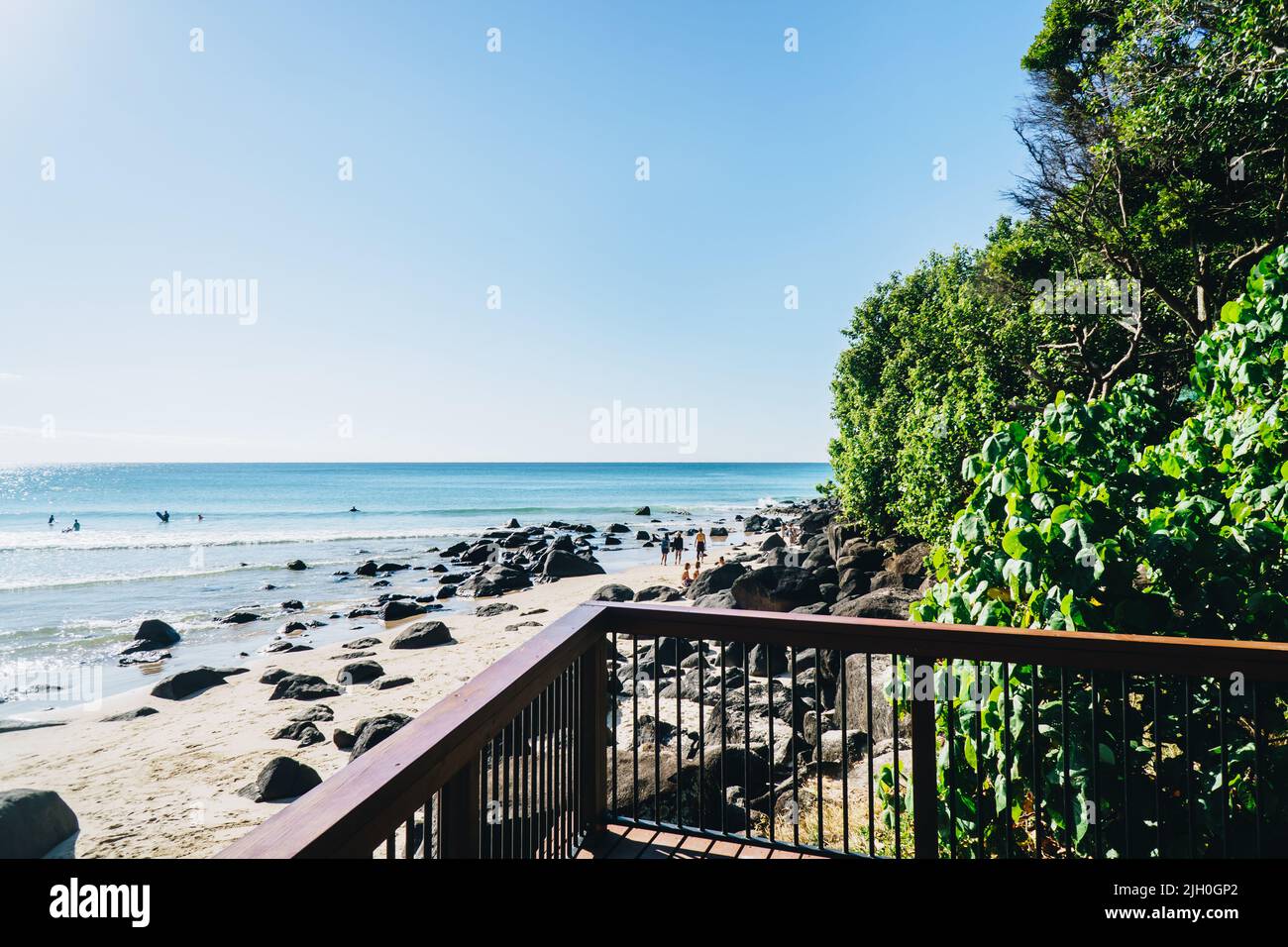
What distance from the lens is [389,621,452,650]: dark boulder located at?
13898 mm

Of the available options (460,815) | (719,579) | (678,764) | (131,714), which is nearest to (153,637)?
(131,714)

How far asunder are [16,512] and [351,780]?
68.6m

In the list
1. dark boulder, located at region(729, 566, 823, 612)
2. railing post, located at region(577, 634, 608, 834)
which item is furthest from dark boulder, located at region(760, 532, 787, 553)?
railing post, located at region(577, 634, 608, 834)

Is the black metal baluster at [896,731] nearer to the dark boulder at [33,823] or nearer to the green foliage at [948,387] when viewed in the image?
the green foliage at [948,387]

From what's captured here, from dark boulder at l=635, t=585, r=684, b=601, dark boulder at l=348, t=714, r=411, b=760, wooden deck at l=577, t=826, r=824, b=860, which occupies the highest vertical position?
wooden deck at l=577, t=826, r=824, b=860

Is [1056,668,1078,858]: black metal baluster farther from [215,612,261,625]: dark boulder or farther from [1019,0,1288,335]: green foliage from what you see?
[215,612,261,625]: dark boulder

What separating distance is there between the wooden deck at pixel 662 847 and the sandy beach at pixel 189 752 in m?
3.71

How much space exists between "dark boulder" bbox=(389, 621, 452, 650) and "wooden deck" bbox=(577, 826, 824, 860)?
11.6m

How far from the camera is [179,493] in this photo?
6544 centimetres

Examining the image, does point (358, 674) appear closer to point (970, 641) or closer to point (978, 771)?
point (978, 771)

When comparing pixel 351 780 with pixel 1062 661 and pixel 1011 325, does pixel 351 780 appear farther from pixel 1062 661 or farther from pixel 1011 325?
pixel 1011 325

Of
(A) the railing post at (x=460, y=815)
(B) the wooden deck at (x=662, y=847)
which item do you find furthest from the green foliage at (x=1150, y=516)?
(A) the railing post at (x=460, y=815)

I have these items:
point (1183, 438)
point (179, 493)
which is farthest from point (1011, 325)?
point (179, 493)

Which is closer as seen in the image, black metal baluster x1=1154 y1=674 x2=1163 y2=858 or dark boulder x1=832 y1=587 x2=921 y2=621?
black metal baluster x1=1154 y1=674 x2=1163 y2=858
